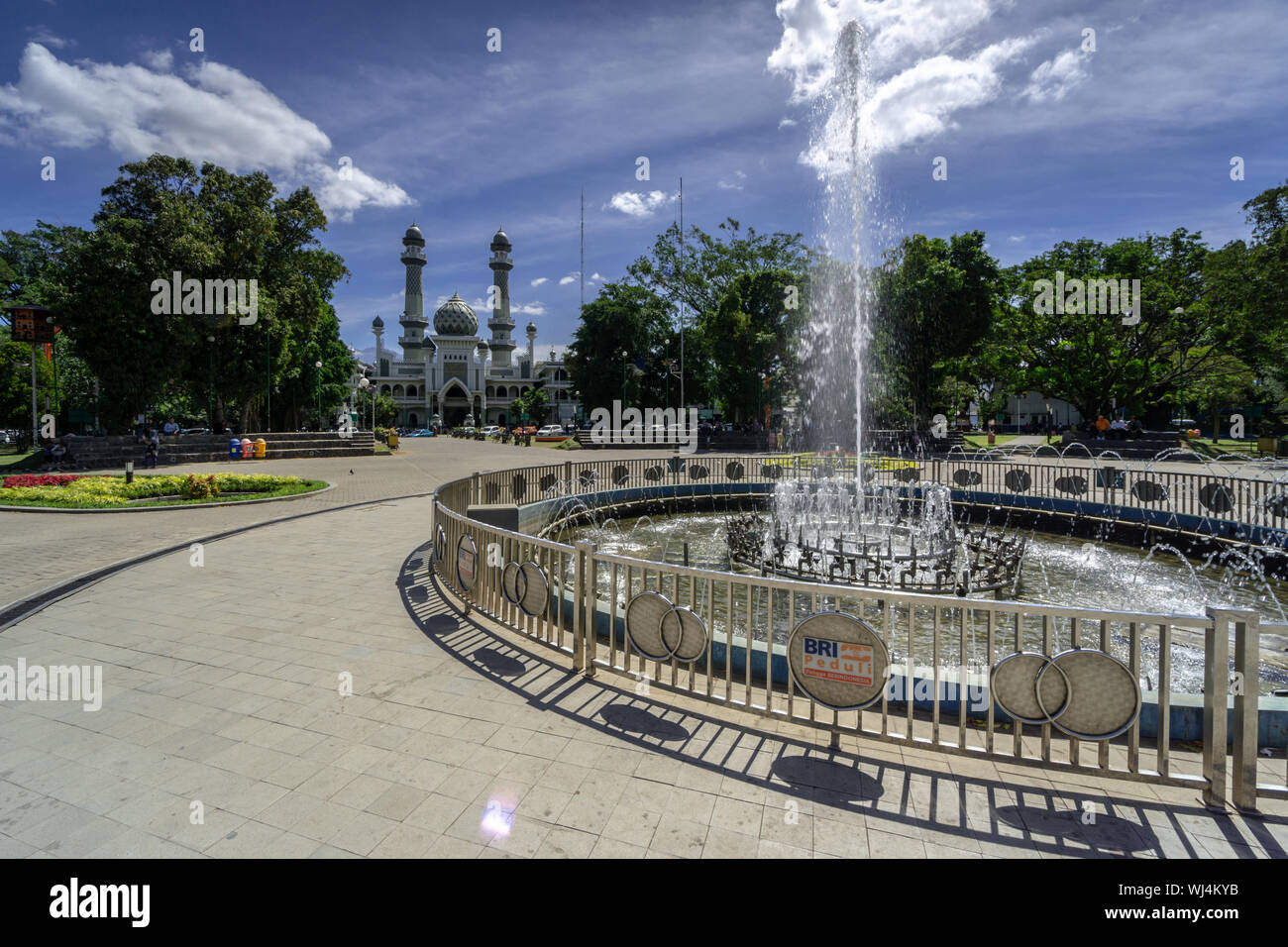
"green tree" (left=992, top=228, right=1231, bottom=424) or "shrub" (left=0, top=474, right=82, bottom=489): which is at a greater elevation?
"green tree" (left=992, top=228, right=1231, bottom=424)

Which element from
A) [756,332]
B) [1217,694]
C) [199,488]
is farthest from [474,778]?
[756,332]

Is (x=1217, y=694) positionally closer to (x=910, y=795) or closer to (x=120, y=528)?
(x=910, y=795)

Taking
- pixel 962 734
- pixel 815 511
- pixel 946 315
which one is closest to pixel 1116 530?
pixel 815 511

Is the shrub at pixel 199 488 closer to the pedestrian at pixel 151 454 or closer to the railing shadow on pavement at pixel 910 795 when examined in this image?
the pedestrian at pixel 151 454

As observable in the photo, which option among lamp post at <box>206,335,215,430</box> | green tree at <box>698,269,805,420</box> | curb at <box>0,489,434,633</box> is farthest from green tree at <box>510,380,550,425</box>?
curb at <box>0,489,434,633</box>

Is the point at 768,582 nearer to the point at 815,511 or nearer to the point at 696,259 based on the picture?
the point at 815,511

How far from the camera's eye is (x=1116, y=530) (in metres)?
13.4

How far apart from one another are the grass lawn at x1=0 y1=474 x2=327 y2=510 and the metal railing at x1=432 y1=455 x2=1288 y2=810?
1142 cm

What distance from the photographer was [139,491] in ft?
53.5

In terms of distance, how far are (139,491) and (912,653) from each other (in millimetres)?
19283

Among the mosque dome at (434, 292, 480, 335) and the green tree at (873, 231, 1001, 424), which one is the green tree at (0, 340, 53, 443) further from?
the mosque dome at (434, 292, 480, 335)

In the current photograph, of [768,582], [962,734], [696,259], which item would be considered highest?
[696,259]

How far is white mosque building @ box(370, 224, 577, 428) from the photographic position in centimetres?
9912
